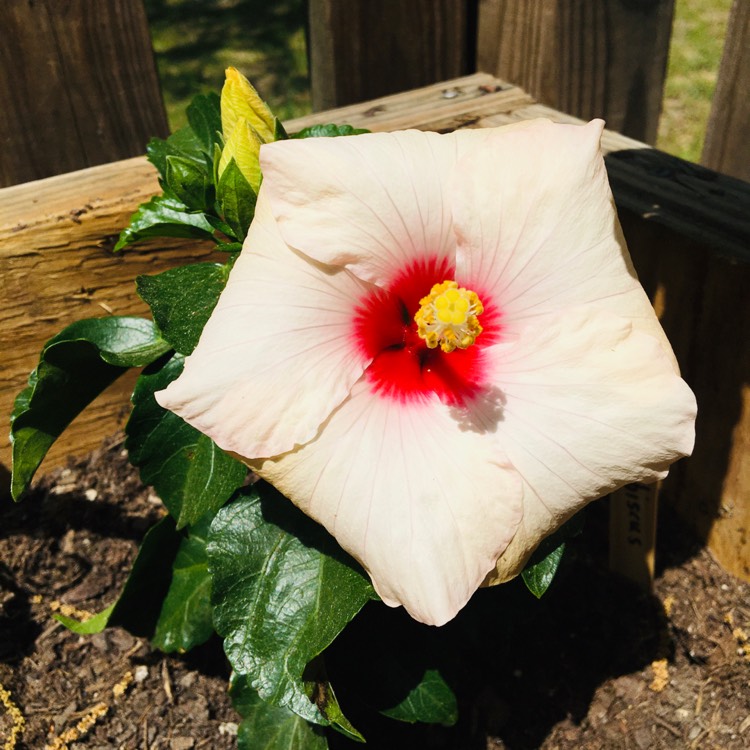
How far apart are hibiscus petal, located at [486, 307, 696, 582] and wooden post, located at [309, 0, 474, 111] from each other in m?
1.16

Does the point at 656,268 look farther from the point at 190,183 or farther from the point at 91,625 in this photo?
the point at 91,625

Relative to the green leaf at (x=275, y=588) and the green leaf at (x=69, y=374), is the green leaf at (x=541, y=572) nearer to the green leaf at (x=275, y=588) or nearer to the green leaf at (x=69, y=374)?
the green leaf at (x=275, y=588)

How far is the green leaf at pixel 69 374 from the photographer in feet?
4.27

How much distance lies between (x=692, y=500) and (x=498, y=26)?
1175mm

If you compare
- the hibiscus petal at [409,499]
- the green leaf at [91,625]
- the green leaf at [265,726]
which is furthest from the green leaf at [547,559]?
the green leaf at [91,625]

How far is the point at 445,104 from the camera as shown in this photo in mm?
1950

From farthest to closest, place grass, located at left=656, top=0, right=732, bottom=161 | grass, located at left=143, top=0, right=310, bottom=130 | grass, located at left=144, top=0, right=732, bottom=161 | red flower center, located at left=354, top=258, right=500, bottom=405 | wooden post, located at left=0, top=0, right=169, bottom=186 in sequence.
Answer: grass, located at left=143, top=0, right=310, bottom=130, grass, located at left=144, top=0, right=732, bottom=161, grass, located at left=656, top=0, right=732, bottom=161, wooden post, located at left=0, top=0, right=169, bottom=186, red flower center, located at left=354, top=258, right=500, bottom=405

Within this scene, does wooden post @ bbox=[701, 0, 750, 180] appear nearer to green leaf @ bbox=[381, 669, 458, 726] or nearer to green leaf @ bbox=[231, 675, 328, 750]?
green leaf @ bbox=[381, 669, 458, 726]

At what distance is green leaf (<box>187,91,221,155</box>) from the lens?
146 centimetres

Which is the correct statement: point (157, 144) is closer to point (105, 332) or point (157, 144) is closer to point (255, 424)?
point (105, 332)

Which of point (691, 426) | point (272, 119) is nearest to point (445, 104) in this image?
point (272, 119)

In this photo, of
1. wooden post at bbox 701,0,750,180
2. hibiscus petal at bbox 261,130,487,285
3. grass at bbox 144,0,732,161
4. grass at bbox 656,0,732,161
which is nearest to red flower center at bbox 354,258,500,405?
hibiscus petal at bbox 261,130,487,285

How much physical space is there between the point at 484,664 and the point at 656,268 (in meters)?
0.87

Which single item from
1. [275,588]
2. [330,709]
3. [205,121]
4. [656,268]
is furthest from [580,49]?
[330,709]
